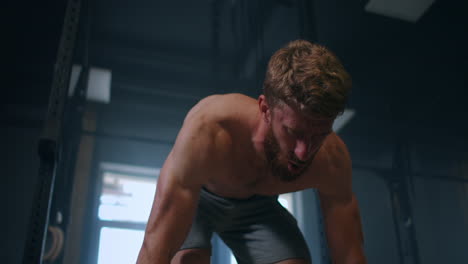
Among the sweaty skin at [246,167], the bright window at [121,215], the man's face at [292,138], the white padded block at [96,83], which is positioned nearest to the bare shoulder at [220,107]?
the sweaty skin at [246,167]

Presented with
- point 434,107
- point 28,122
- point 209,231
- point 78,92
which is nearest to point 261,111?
point 209,231

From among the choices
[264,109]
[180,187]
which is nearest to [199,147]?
[180,187]

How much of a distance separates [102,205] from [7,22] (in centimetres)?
163

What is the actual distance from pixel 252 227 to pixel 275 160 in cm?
31

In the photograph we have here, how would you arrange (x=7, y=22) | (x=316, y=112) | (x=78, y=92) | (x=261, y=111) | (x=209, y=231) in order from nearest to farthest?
(x=316, y=112) → (x=261, y=111) → (x=209, y=231) → (x=78, y=92) → (x=7, y=22)

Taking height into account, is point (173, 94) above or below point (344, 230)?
above

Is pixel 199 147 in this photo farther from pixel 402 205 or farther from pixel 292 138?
pixel 402 205

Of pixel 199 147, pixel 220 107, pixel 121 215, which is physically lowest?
pixel 121 215

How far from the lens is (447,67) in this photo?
13.1 ft

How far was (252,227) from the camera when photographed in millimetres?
1462

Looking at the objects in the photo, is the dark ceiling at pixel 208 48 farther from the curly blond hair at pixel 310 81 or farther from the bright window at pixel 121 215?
the curly blond hair at pixel 310 81

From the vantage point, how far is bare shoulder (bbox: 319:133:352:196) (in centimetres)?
132

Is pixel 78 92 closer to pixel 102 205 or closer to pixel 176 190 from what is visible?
pixel 102 205

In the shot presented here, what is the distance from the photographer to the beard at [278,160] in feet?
3.95
